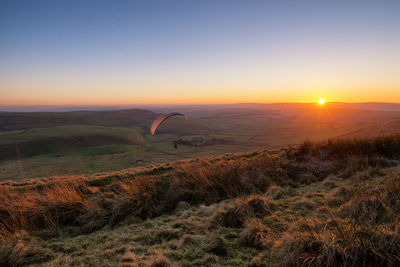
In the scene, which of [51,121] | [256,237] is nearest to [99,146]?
[256,237]

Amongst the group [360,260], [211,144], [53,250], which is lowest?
[211,144]

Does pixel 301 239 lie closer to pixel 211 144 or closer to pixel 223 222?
pixel 223 222

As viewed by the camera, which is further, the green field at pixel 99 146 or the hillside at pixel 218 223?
the green field at pixel 99 146

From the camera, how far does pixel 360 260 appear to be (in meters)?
2.50

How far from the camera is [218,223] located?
174 inches

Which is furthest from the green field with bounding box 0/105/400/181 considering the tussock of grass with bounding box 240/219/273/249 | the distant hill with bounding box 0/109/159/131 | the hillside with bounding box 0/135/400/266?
the tussock of grass with bounding box 240/219/273/249

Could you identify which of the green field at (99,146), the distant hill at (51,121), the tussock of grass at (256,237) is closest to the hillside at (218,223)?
the tussock of grass at (256,237)

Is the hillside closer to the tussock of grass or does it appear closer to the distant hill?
the tussock of grass

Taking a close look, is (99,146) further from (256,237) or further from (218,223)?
(256,237)

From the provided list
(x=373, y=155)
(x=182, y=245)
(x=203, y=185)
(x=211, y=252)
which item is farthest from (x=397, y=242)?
(x=373, y=155)

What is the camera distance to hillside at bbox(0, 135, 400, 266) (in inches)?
113

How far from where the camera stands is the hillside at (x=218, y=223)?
287 cm

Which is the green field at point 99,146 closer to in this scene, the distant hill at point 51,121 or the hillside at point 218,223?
the distant hill at point 51,121

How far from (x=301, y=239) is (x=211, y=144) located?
88188 millimetres
